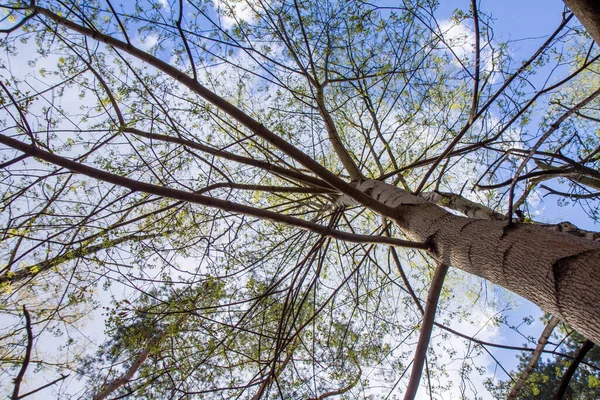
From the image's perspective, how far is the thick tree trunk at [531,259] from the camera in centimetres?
111

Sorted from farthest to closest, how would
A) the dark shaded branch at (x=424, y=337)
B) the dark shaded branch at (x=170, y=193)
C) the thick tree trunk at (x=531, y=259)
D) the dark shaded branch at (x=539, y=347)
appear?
the dark shaded branch at (x=424, y=337)
the dark shaded branch at (x=539, y=347)
the dark shaded branch at (x=170, y=193)
the thick tree trunk at (x=531, y=259)

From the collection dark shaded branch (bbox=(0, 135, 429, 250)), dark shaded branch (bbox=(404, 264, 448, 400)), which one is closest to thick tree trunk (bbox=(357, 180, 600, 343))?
dark shaded branch (bbox=(0, 135, 429, 250))

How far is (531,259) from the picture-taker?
133cm

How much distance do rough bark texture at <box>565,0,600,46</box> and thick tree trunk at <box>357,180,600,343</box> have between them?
745mm

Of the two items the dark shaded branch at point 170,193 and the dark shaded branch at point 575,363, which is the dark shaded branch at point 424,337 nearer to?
the dark shaded branch at point 170,193

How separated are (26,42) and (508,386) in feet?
18.9

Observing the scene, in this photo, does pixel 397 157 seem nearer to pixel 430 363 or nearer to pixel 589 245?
pixel 430 363

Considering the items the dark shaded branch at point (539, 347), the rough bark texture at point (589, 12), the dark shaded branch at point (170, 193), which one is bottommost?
the dark shaded branch at point (539, 347)

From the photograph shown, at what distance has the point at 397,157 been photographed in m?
5.38

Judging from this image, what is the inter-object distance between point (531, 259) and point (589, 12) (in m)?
0.88

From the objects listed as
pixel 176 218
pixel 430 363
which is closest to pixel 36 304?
pixel 176 218

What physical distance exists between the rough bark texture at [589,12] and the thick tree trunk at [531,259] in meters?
0.74

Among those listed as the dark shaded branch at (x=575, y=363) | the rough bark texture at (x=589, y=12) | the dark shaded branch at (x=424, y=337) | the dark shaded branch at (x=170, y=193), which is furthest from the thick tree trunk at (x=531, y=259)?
the dark shaded branch at (x=424, y=337)

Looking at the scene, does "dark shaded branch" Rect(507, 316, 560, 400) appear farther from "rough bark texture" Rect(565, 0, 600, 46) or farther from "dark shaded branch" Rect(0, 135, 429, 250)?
"rough bark texture" Rect(565, 0, 600, 46)
